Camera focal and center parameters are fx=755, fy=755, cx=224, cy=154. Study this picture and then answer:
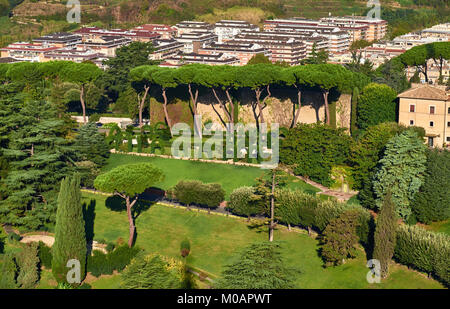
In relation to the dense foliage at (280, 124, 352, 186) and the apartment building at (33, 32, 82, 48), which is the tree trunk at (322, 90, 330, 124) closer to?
the dense foliage at (280, 124, 352, 186)

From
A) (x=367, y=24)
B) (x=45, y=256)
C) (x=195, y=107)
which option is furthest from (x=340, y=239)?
(x=367, y=24)

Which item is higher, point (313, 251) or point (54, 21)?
point (54, 21)

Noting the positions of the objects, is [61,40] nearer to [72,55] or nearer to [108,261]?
[72,55]

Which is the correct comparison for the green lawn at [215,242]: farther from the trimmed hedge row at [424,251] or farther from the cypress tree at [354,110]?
the cypress tree at [354,110]

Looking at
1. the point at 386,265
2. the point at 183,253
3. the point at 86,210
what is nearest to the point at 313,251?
the point at 386,265

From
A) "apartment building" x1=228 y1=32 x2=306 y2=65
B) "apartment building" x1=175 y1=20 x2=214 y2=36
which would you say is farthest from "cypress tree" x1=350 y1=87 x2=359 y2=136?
"apartment building" x1=175 y1=20 x2=214 y2=36
